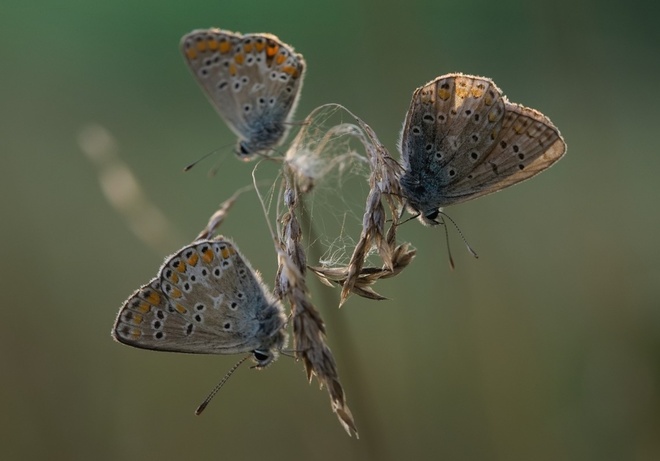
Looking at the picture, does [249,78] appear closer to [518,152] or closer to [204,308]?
[204,308]

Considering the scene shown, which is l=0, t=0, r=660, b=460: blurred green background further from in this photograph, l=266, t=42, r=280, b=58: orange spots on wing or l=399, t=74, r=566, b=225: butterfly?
l=266, t=42, r=280, b=58: orange spots on wing

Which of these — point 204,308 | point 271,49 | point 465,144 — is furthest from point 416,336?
point 271,49

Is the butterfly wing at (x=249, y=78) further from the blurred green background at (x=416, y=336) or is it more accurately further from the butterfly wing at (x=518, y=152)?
the butterfly wing at (x=518, y=152)

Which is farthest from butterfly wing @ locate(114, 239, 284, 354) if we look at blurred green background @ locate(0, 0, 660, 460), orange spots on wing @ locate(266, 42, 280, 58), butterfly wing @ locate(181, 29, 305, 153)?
orange spots on wing @ locate(266, 42, 280, 58)

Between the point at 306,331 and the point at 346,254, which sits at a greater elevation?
the point at 306,331

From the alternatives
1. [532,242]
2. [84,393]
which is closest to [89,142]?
[84,393]

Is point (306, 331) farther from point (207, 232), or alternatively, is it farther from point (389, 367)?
point (389, 367)
